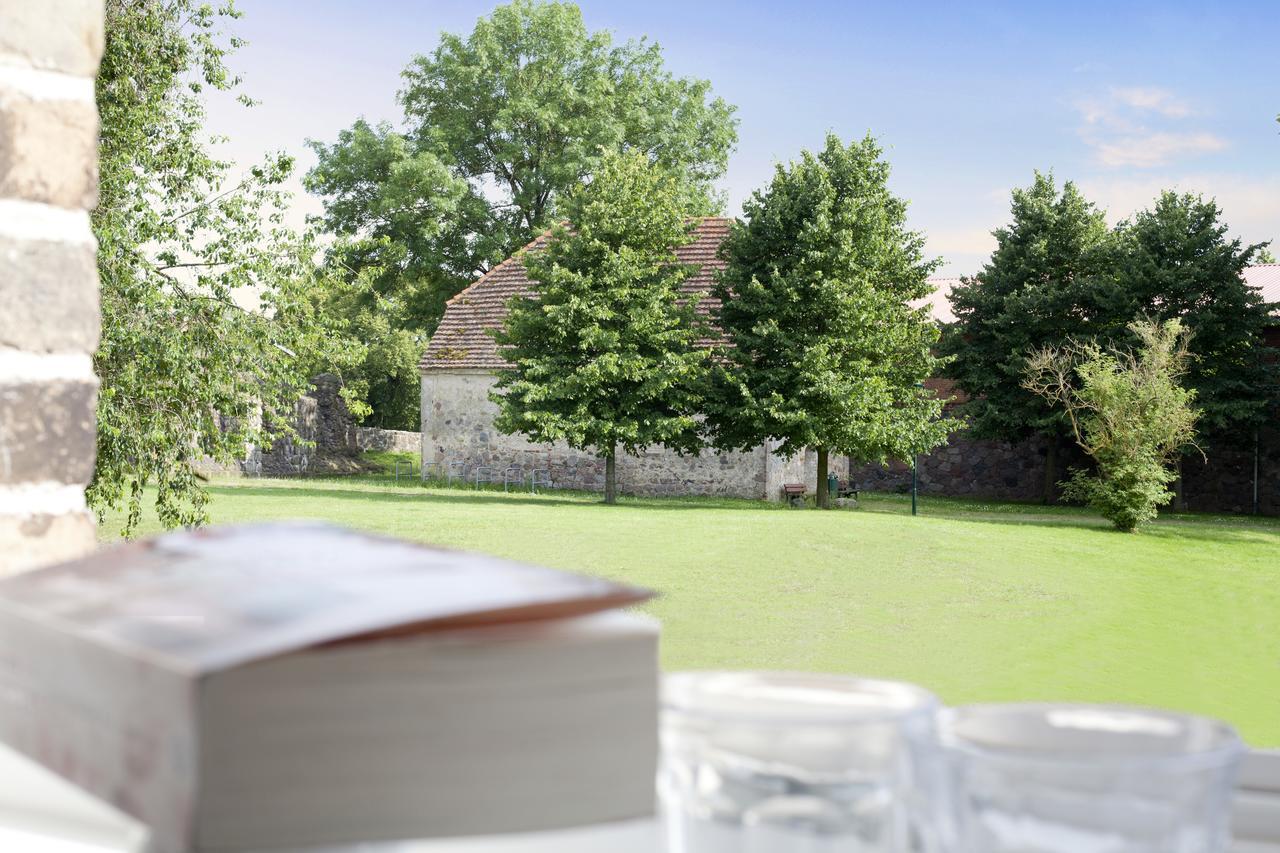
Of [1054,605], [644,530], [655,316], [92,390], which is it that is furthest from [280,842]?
[655,316]

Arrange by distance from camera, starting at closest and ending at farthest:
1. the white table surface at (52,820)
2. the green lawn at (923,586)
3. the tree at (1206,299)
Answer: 1. the white table surface at (52,820)
2. the green lawn at (923,586)
3. the tree at (1206,299)

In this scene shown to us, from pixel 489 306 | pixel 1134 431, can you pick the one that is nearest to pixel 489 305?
pixel 489 306

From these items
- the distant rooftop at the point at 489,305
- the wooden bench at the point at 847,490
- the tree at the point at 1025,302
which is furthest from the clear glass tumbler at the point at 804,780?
the tree at the point at 1025,302

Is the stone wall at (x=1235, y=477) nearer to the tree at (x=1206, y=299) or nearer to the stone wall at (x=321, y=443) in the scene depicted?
the tree at (x=1206, y=299)

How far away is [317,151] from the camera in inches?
609

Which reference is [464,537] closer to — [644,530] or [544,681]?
[644,530]

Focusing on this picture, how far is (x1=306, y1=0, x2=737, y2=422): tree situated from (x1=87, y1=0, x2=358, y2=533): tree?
10.0 meters

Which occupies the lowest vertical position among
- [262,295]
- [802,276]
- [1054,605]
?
[1054,605]

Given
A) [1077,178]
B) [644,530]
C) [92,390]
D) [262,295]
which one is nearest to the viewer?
[92,390]

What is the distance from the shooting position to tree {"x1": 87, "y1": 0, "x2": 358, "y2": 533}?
4.47 metres

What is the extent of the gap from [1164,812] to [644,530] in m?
8.80

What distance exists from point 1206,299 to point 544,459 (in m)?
7.61

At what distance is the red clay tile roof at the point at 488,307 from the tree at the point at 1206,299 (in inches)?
180

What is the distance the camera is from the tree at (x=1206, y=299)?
13.3 m
